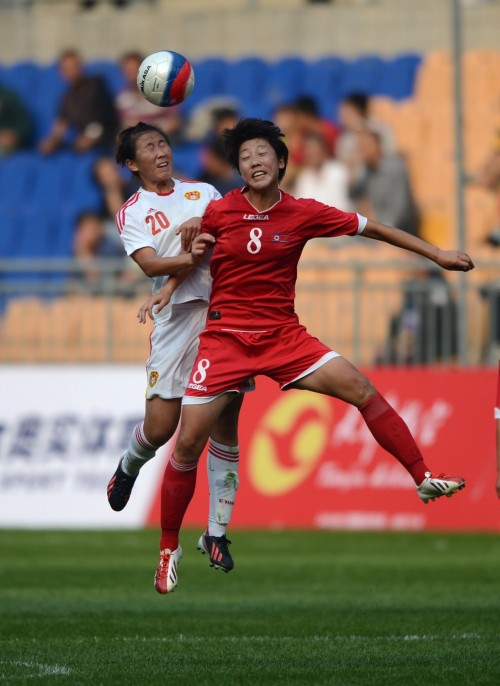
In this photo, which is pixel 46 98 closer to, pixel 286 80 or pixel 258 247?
pixel 286 80

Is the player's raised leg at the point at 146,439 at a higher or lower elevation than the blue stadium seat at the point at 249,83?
lower

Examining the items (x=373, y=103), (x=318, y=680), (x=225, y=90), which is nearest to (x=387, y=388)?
(x=373, y=103)

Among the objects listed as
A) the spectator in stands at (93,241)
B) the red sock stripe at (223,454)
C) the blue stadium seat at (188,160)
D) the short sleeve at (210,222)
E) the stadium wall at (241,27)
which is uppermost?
the stadium wall at (241,27)

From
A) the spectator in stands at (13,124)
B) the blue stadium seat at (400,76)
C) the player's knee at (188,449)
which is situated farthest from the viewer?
the spectator in stands at (13,124)

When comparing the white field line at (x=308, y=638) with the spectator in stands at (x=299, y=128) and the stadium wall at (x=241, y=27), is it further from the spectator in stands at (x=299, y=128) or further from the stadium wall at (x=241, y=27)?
the stadium wall at (x=241, y=27)

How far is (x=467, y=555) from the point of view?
1488 cm

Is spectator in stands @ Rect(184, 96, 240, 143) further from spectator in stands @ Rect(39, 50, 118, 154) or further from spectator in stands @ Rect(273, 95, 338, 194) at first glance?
spectator in stands @ Rect(39, 50, 118, 154)

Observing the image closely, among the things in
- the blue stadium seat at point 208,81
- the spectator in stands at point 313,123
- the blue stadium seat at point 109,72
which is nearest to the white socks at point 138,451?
the spectator in stands at point 313,123

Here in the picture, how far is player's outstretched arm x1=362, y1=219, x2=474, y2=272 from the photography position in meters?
8.91

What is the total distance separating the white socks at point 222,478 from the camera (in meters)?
9.81

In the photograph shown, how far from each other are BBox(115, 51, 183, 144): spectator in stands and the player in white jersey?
1333 centimetres

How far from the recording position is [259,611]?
1109cm

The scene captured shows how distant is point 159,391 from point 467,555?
6.00 m

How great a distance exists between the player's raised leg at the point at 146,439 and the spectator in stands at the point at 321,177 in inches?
435
